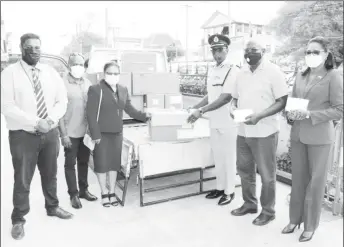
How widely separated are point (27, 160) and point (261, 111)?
1.87 m

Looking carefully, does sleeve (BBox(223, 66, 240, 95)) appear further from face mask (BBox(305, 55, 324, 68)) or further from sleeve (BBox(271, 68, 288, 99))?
face mask (BBox(305, 55, 324, 68))

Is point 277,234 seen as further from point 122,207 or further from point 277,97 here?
point 122,207

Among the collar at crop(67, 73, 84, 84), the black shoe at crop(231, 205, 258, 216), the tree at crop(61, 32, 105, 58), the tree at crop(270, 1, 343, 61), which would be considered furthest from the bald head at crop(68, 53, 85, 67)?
the tree at crop(270, 1, 343, 61)

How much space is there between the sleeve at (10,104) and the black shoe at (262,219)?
1961 millimetres

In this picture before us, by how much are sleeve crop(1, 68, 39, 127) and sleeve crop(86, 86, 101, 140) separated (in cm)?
54

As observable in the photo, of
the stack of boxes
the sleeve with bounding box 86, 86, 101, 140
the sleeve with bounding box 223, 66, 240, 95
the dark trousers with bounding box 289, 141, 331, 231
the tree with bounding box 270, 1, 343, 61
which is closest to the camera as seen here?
the dark trousers with bounding box 289, 141, 331, 231

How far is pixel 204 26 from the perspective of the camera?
163 inches

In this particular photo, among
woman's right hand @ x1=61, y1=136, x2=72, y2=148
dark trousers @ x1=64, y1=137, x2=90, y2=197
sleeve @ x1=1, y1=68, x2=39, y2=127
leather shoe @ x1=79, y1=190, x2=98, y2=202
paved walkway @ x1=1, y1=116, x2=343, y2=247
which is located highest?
sleeve @ x1=1, y1=68, x2=39, y2=127

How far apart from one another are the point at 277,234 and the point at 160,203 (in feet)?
3.81

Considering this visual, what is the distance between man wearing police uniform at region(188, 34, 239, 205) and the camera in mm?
2908

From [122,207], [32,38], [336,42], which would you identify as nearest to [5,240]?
[122,207]

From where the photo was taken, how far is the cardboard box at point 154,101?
433 cm

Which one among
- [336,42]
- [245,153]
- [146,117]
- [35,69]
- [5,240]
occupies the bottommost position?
[5,240]

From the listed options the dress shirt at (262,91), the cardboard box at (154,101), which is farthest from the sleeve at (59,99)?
the cardboard box at (154,101)
